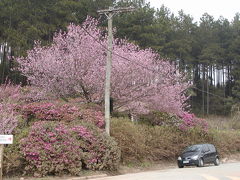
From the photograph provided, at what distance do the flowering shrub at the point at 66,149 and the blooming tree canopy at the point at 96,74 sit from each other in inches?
235

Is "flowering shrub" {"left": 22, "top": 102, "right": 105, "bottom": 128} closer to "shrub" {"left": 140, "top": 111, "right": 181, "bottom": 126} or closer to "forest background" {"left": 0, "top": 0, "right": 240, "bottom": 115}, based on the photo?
"shrub" {"left": 140, "top": 111, "right": 181, "bottom": 126}

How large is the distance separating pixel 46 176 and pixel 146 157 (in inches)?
333

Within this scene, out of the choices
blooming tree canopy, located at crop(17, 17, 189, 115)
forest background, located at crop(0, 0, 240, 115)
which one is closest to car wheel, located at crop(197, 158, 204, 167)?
blooming tree canopy, located at crop(17, 17, 189, 115)

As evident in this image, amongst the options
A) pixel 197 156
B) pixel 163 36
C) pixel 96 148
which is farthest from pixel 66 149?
pixel 163 36

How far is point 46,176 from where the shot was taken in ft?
48.3

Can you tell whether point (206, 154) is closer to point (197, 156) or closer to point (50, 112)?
point (197, 156)

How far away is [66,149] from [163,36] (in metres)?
41.7

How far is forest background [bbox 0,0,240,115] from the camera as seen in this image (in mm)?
38275

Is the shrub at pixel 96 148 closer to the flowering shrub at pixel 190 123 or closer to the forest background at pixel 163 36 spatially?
the flowering shrub at pixel 190 123

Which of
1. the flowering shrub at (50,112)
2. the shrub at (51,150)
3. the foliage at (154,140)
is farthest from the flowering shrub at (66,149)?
the foliage at (154,140)

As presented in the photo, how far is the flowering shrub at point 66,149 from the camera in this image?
1456 centimetres

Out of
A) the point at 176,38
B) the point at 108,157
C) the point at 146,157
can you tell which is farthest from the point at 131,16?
the point at 108,157

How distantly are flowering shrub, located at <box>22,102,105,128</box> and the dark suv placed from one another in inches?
239

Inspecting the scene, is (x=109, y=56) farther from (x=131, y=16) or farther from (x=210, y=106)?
(x=210, y=106)
